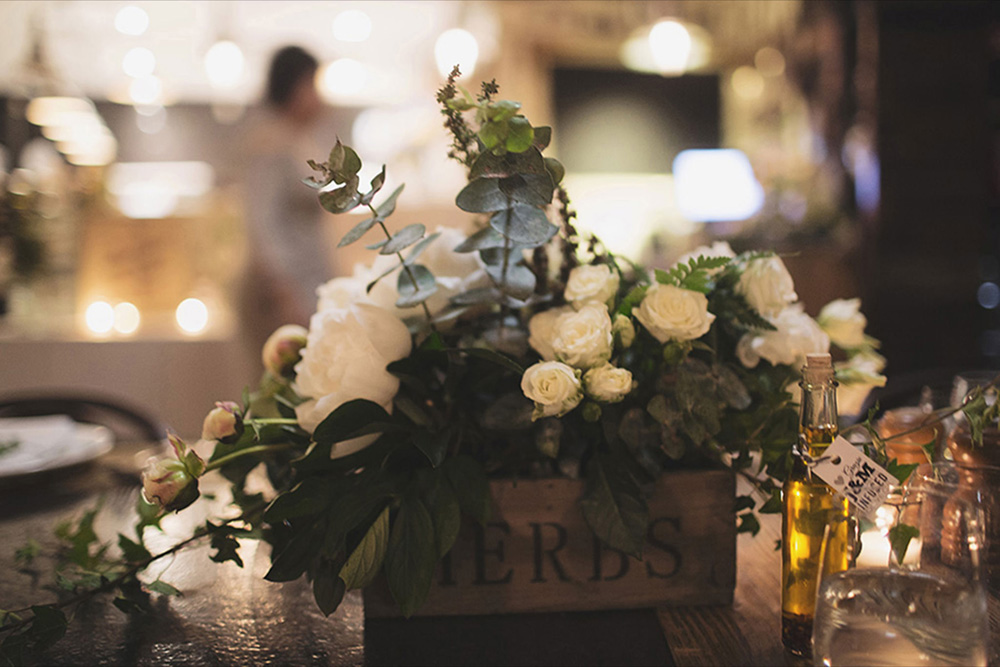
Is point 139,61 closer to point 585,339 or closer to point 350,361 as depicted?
point 350,361

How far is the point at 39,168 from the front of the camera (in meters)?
3.05

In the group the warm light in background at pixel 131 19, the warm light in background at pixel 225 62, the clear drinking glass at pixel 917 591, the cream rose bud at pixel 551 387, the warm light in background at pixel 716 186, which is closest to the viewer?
the clear drinking glass at pixel 917 591

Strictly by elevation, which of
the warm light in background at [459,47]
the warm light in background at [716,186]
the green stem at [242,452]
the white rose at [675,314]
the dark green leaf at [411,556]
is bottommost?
the dark green leaf at [411,556]

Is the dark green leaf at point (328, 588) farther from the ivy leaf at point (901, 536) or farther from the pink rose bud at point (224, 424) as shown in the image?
the ivy leaf at point (901, 536)

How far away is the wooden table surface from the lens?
1.89 feet

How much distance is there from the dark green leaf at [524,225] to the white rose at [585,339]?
0.07 metres

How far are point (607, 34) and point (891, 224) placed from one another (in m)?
2.39

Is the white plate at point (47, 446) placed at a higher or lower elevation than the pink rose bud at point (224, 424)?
lower

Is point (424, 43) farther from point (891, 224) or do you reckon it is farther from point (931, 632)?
point (931, 632)

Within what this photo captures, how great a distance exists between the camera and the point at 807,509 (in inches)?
21.3

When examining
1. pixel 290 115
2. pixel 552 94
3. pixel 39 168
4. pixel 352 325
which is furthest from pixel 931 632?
pixel 552 94

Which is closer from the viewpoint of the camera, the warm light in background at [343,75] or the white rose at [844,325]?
the white rose at [844,325]

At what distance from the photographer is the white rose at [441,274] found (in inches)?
25.8

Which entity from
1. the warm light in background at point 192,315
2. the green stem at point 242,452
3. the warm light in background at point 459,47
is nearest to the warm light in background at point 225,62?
the warm light in background at point 459,47
